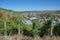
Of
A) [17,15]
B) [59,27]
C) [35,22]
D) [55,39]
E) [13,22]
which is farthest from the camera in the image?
[17,15]

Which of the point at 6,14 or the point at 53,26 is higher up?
the point at 6,14

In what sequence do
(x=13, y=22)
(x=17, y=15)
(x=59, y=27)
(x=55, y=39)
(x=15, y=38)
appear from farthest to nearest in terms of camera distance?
1. (x=17, y=15)
2. (x=13, y=22)
3. (x=59, y=27)
4. (x=15, y=38)
5. (x=55, y=39)

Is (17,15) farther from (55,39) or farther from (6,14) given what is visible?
(55,39)

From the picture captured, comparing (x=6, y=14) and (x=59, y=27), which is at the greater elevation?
(x=6, y=14)

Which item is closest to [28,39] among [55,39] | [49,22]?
[55,39]

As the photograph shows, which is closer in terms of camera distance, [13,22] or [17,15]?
[13,22]

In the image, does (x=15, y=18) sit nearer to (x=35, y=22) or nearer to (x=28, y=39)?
(x=35, y=22)

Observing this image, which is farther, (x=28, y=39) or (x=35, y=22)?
(x=35, y=22)

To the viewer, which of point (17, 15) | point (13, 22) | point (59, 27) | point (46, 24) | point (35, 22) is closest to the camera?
point (59, 27)

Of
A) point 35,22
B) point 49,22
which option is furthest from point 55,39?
point 35,22
